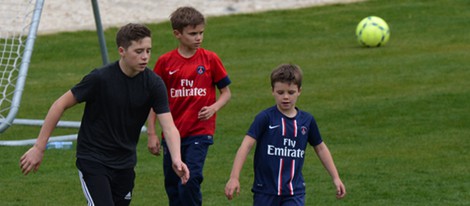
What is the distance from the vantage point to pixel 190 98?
880 centimetres

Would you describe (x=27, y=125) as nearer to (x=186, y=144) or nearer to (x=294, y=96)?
(x=186, y=144)

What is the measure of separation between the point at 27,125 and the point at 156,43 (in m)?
8.00

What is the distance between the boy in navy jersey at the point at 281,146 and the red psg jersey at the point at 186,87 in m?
1.49

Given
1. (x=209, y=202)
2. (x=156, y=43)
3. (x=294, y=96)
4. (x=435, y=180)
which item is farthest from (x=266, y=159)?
(x=156, y=43)

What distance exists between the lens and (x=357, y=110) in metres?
15.2

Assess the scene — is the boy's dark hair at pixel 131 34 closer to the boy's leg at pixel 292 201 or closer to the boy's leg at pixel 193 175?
the boy's leg at pixel 292 201

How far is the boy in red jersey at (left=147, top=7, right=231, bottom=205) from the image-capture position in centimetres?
867

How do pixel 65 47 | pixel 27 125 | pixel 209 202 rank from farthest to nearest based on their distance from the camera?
pixel 65 47, pixel 27 125, pixel 209 202

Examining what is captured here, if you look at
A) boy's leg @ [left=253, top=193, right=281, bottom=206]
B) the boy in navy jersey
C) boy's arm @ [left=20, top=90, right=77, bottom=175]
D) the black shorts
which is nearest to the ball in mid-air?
the boy in navy jersey

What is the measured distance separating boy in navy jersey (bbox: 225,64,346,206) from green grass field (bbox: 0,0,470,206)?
8.61 feet

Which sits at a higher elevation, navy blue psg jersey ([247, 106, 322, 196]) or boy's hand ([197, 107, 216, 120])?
boy's hand ([197, 107, 216, 120])

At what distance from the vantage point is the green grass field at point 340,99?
10688 millimetres

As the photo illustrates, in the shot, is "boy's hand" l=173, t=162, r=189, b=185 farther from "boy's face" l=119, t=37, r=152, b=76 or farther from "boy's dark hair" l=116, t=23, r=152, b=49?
"boy's dark hair" l=116, t=23, r=152, b=49

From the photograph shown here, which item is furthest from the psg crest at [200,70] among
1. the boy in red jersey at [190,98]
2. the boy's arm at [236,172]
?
the boy's arm at [236,172]
